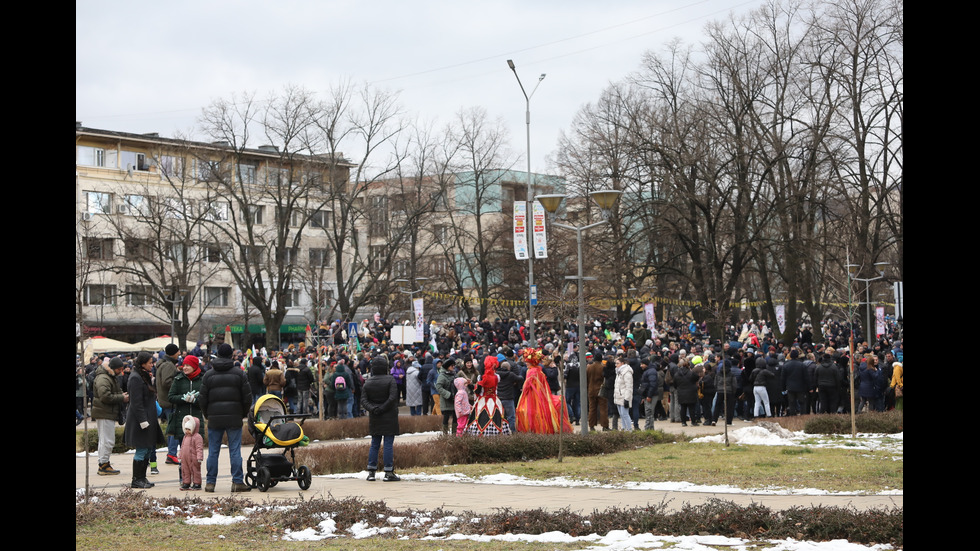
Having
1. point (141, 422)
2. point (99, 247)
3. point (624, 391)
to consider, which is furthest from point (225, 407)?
point (99, 247)

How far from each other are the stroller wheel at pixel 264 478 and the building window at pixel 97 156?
6812 cm

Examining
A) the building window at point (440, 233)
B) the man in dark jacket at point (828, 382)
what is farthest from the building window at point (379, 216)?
the man in dark jacket at point (828, 382)

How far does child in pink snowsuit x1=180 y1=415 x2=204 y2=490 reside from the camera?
13.9 metres

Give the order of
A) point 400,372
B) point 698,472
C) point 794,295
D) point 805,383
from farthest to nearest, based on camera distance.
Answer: point 794,295, point 400,372, point 805,383, point 698,472

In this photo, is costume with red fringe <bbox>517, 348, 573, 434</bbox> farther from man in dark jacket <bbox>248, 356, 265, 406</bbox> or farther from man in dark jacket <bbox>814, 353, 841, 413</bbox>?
man in dark jacket <bbox>814, 353, 841, 413</bbox>

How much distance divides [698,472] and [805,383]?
12451mm

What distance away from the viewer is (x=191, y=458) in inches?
549

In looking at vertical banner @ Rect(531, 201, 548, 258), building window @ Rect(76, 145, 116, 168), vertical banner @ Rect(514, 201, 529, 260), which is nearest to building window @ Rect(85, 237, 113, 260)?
building window @ Rect(76, 145, 116, 168)

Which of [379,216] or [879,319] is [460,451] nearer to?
[879,319]

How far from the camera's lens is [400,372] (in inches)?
1245

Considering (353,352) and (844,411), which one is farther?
(353,352)

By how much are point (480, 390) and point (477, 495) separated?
326 inches
